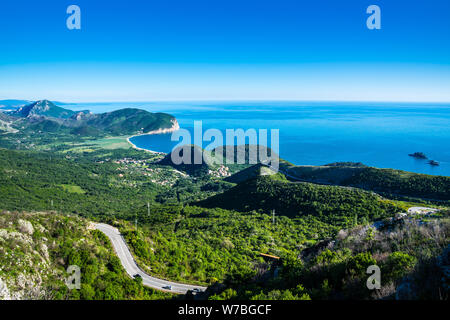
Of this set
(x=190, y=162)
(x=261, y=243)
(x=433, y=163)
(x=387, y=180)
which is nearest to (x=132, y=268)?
(x=261, y=243)

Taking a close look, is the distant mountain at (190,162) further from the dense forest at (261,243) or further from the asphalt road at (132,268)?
the asphalt road at (132,268)

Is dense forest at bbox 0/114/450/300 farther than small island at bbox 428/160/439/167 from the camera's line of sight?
No

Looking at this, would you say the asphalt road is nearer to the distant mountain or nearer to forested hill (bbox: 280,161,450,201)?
forested hill (bbox: 280,161,450,201)

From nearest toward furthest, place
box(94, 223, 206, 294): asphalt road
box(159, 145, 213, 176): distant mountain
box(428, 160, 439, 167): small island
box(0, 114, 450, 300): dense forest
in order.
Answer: box(0, 114, 450, 300): dense forest < box(94, 223, 206, 294): asphalt road < box(428, 160, 439, 167): small island < box(159, 145, 213, 176): distant mountain

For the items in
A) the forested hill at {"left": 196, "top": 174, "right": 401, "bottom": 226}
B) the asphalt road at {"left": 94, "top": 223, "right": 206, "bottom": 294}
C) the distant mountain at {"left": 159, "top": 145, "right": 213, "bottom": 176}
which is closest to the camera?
the asphalt road at {"left": 94, "top": 223, "right": 206, "bottom": 294}

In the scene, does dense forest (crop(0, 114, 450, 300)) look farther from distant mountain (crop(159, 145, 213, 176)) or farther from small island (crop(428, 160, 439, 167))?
small island (crop(428, 160, 439, 167))

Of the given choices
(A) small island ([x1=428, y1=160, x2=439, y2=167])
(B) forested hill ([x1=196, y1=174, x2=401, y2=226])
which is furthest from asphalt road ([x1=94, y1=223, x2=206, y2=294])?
(A) small island ([x1=428, y1=160, x2=439, y2=167])

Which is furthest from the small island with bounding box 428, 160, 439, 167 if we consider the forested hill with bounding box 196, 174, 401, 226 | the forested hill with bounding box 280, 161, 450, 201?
the forested hill with bounding box 196, 174, 401, 226

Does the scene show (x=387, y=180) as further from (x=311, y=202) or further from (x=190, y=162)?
(x=190, y=162)
